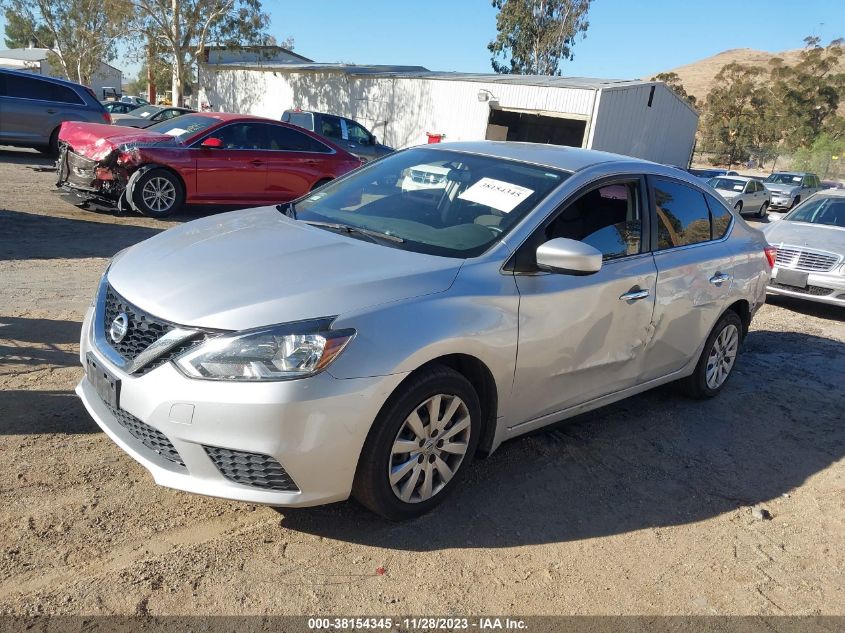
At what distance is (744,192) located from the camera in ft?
78.5

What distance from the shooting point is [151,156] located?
392 inches

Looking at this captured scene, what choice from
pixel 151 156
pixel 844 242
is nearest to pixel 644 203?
pixel 844 242

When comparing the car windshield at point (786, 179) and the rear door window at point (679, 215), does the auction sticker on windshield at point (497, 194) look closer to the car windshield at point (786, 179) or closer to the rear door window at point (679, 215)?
the rear door window at point (679, 215)

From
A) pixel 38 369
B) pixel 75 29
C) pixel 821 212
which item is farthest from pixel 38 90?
pixel 75 29

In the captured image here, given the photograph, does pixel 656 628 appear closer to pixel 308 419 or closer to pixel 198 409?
pixel 308 419

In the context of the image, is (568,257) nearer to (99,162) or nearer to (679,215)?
(679,215)

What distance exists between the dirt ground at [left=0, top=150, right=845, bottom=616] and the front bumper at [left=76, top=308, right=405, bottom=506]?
0.32 meters

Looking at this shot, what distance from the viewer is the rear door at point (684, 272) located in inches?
175

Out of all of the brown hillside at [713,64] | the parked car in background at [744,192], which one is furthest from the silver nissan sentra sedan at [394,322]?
the brown hillside at [713,64]

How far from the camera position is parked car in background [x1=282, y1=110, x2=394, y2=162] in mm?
16438

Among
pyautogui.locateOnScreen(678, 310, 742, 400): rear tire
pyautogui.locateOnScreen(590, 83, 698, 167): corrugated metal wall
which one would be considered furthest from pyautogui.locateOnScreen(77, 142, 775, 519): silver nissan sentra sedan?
pyautogui.locateOnScreen(590, 83, 698, 167): corrugated metal wall

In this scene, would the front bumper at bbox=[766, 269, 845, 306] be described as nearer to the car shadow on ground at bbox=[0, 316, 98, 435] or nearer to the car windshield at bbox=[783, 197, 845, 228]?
the car windshield at bbox=[783, 197, 845, 228]

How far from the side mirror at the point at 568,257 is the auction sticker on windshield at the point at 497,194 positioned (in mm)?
A: 390

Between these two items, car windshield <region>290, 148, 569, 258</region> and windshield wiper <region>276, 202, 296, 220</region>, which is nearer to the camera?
car windshield <region>290, 148, 569, 258</region>
